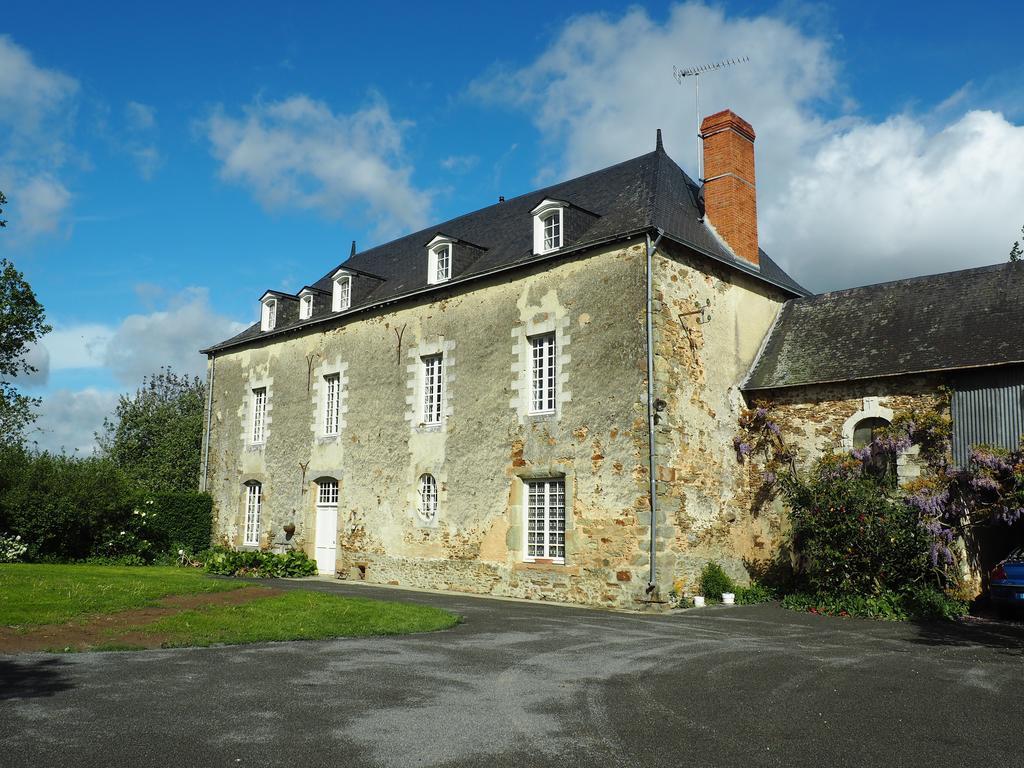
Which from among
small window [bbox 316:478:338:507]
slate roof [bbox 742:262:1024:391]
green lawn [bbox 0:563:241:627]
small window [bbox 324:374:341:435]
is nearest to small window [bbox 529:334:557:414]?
slate roof [bbox 742:262:1024:391]

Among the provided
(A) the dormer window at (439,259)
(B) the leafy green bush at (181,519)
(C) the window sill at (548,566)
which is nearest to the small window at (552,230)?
(A) the dormer window at (439,259)

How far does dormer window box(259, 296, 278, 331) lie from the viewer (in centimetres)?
2431

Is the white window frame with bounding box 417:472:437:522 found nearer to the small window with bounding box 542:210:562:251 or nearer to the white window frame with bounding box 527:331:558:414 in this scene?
the white window frame with bounding box 527:331:558:414

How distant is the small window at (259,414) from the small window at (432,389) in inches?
268

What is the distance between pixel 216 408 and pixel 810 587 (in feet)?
58.8

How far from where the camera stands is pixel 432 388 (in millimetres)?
18766

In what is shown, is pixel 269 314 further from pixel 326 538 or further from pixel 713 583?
pixel 713 583

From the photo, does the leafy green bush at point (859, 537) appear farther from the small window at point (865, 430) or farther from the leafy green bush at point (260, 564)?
the leafy green bush at point (260, 564)

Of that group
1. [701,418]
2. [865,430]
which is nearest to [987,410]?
[865,430]

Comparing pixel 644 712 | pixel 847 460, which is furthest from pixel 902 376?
pixel 644 712

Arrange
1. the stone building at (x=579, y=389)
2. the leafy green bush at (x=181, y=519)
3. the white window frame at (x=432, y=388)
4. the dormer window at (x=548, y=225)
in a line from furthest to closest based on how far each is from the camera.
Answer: the leafy green bush at (x=181, y=519)
the white window frame at (x=432, y=388)
the dormer window at (x=548, y=225)
the stone building at (x=579, y=389)

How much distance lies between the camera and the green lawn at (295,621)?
983 cm

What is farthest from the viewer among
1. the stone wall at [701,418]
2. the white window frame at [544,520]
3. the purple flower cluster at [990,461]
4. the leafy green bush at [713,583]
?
the white window frame at [544,520]

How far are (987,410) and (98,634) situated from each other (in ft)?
43.9
